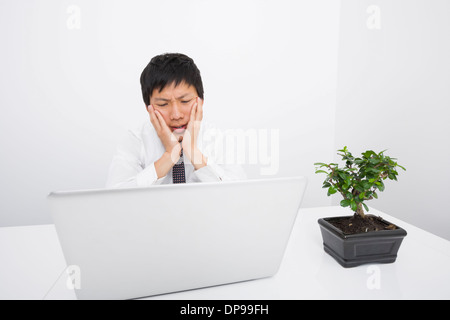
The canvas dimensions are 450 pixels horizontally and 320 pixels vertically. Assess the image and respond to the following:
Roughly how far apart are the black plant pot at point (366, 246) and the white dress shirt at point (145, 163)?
76cm

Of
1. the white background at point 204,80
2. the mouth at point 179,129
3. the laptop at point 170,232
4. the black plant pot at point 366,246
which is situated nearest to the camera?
the laptop at point 170,232

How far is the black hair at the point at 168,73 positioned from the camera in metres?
1.45

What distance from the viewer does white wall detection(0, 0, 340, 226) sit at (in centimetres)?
193

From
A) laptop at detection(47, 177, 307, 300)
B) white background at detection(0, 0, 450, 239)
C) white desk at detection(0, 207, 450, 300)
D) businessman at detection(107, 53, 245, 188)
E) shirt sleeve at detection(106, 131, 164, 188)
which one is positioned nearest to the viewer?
laptop at detection(47, 177, 307, 300)

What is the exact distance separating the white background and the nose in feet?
2.25

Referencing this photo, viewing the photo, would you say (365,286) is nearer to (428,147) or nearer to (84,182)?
(428,147)

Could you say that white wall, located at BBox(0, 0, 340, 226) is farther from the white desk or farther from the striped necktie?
the white desk

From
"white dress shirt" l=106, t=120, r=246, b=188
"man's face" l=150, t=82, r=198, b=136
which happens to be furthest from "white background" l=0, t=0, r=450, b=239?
"man's face" l=150, t=82, r=198, b=136

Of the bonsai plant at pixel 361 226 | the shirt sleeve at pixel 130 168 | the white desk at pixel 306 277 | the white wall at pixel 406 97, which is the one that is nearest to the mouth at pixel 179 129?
the shirt sleeve at pixel 130 168

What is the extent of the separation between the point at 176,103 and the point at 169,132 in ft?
0.55

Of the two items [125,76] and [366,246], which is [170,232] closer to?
[366,246]

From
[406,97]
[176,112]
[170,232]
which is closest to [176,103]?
[176,112]

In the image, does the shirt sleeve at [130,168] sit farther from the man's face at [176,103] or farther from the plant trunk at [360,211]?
the plant trunk at [360,211]
